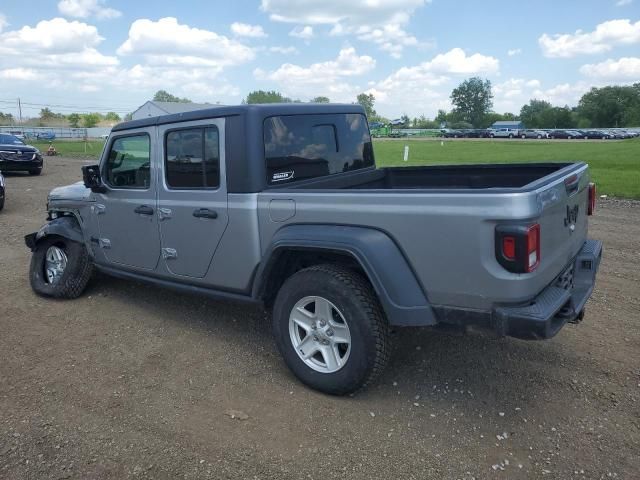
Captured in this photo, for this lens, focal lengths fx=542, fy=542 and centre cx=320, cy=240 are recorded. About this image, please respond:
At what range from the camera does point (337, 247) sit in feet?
10.7

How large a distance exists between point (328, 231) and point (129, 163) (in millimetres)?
2345

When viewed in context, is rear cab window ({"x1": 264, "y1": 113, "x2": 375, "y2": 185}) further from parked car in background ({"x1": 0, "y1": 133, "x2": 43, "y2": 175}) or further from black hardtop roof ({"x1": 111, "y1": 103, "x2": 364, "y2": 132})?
parked car in background ({"x1": 0, "y1": 133, "x2": 43, "y2": 175})

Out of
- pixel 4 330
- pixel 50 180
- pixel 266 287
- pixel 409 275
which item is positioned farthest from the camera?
pixel 50 180

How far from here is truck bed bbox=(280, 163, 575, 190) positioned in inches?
169

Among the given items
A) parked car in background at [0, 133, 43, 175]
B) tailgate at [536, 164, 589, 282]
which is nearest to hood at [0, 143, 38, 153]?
parked car in background at [0, 133, 43, 175]

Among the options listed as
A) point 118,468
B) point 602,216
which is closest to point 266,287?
point 118,468

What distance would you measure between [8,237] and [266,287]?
22.4ft

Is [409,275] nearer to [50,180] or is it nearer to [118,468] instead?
[118,468]

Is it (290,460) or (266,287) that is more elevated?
(266,287)

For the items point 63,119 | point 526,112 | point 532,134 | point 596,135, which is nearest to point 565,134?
point 596,135

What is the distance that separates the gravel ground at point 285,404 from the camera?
293 centimetres

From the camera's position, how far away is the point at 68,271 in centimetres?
550

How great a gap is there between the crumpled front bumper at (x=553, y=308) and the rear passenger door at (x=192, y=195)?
2068 millimetres

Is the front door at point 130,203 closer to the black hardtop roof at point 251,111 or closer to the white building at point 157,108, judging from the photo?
the black hardtop roof at point 251,111
